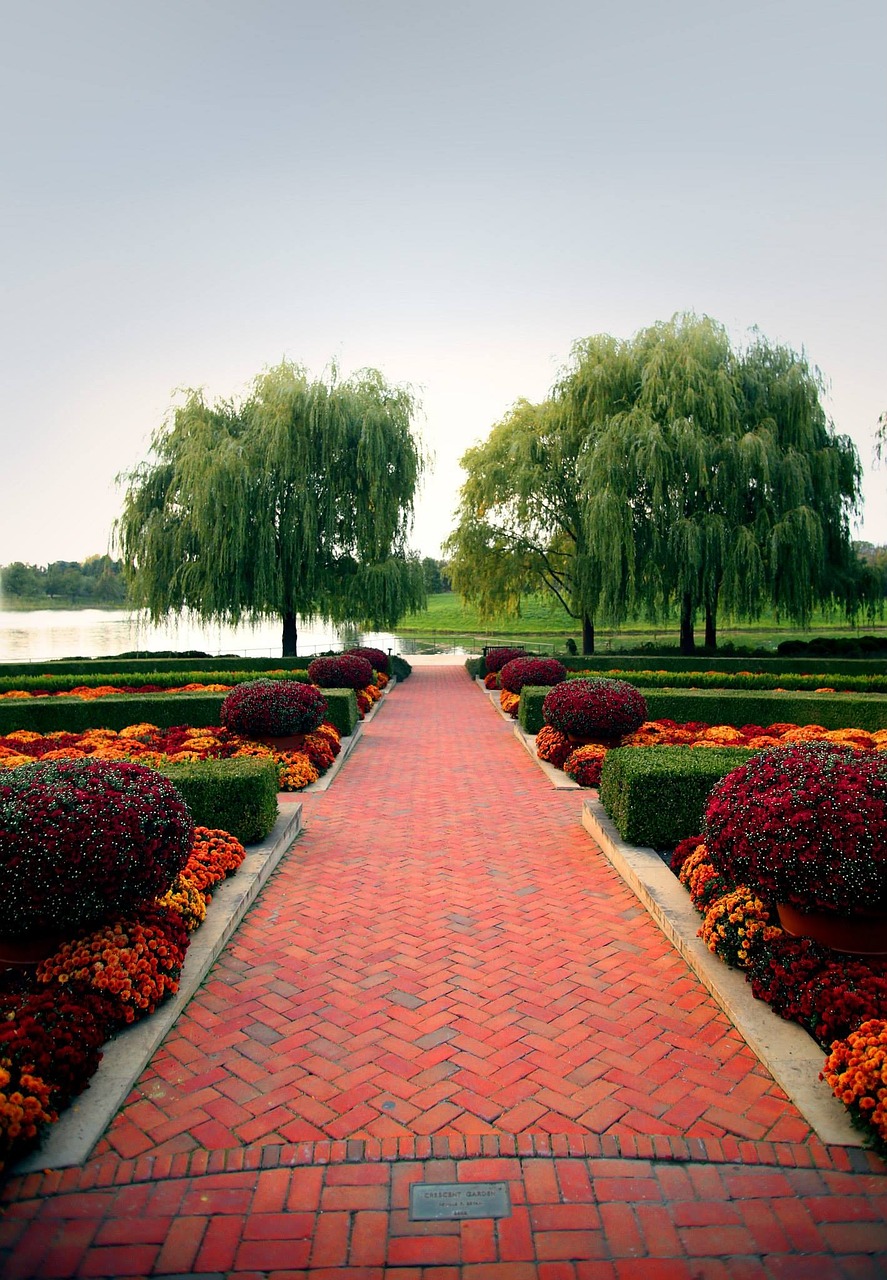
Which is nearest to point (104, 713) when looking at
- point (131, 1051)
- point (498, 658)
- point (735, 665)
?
point (131, 1051)

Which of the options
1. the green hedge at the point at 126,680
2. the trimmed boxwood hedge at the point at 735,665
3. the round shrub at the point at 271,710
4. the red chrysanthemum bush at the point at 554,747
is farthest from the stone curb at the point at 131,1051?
the trimmed boxwood hedge at the point at 735,665

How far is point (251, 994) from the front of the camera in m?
3.50

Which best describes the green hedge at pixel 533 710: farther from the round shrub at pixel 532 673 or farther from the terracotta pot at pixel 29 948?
the terracotta pot at pixel 29 948

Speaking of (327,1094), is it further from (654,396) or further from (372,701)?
(654,396)

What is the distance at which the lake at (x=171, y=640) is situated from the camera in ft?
68.9

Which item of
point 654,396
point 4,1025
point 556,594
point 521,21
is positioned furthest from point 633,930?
point 556,594

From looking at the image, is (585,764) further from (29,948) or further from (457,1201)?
(457,1201)

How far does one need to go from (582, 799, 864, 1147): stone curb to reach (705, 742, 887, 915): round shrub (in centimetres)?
48

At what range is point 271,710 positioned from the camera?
790 cm

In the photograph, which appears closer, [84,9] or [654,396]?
[84,9]

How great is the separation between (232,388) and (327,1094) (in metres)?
20.4

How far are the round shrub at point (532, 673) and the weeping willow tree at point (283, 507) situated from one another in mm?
6852

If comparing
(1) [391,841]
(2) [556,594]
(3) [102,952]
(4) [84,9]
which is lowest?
(1) [391,841]

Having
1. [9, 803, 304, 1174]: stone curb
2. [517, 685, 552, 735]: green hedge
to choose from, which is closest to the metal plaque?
[9, 803, 304, 1174]: stone curb
